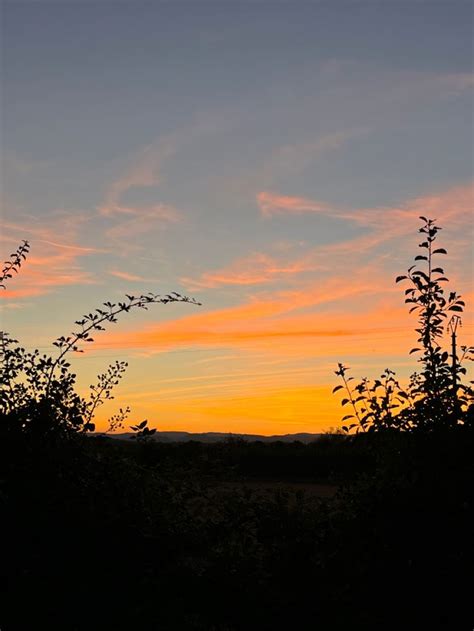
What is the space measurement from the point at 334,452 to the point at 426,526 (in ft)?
84.0

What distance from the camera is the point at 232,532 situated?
8273 millimetres

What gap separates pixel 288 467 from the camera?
1247 inches

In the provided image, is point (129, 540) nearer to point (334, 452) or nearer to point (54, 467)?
point (54, 467)

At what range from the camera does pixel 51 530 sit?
25.6 feet

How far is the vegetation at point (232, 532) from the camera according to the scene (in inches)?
275

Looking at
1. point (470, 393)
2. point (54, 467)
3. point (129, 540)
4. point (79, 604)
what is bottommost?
point (79, 604)

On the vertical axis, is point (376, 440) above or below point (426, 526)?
above

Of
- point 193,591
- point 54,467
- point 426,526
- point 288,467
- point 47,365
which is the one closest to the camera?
point 426,526

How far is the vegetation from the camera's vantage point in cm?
699

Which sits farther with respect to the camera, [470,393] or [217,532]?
[217,532]

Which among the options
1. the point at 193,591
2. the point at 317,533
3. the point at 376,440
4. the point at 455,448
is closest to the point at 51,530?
the point at 193,591

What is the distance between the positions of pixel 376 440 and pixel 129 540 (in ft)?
8.82

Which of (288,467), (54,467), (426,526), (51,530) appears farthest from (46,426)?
(288,467)

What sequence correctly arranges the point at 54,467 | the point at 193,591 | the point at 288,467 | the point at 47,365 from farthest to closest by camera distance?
1. the point at 288,467
2. the point at 47,365
3. the point at 54,467
4. the point at 193,591
